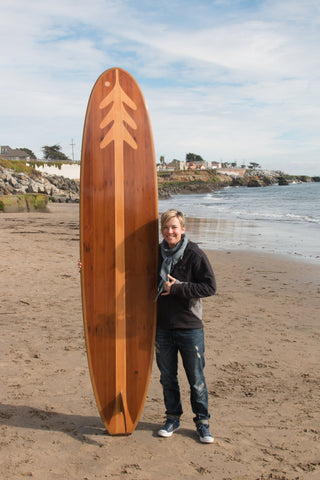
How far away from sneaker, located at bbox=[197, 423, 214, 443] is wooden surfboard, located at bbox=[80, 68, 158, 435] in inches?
16.4

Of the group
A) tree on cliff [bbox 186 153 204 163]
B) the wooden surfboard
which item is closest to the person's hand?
the wooden surfboard

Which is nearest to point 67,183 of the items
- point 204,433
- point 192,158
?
point 204,433

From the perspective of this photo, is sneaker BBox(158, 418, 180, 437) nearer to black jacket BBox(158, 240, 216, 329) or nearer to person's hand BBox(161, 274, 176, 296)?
black jacket BBox(158, 240, 216, 329)

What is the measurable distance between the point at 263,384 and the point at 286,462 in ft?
3.52

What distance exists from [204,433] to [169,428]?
22 cm

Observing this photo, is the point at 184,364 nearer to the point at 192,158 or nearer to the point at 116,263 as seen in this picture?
the point at 116,263

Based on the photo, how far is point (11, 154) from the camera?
7575 cm

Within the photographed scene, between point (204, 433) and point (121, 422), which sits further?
point (121, 422)

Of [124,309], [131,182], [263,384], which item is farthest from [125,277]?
[263,384]

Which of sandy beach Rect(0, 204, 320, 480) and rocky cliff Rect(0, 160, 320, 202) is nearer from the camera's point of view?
sandy beach Rect(0, 204, 320, 480)

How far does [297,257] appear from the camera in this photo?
9797 millimetres

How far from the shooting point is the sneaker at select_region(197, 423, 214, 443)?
2.67m

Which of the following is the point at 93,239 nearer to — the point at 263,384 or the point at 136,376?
the point at 136,376

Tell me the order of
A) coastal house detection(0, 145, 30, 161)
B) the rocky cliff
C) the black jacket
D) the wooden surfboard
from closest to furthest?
the black jacket → the wooden surfboard → the rocky cliff → coastal house detection(0, 145, 30, 161)
